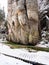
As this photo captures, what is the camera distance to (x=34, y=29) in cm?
1908

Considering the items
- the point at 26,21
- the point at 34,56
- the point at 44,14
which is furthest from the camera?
the point at 44,14

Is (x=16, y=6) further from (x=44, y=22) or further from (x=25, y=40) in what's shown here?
(x=44, y=22)

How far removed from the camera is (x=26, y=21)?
754 inches

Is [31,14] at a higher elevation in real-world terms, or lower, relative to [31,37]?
higher

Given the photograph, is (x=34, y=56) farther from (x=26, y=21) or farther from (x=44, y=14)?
(x=44, y=14)

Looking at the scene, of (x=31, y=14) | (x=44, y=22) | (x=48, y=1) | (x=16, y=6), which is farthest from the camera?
(x=48, y=1)

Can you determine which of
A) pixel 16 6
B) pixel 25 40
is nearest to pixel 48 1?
pixel 16 6

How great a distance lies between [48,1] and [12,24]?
9.28 meters

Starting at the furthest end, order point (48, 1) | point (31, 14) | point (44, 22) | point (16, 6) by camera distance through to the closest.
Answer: point (48, 1)
point (44, 22)
point (16, 6)
point (31, 14)

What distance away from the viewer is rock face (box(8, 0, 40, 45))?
61.9 ft

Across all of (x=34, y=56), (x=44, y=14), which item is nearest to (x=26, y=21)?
(x=44, y=14)

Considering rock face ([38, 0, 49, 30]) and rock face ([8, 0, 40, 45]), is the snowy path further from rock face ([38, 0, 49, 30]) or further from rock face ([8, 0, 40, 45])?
rock face ([38, 0, 49, 30])

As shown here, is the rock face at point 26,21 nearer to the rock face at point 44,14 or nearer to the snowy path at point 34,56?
the rock face at point 44,14

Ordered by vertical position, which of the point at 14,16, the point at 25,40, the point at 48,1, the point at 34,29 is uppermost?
the point at 48,1
